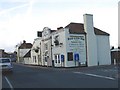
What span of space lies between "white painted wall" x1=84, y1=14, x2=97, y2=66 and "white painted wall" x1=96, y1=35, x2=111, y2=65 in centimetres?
151

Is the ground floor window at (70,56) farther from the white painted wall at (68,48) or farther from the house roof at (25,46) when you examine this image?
the house roof at (25,46)

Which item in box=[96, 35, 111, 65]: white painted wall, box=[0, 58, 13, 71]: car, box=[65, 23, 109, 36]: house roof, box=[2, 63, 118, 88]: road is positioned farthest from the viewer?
box=[96, 35, 111, 65]: white painted wall

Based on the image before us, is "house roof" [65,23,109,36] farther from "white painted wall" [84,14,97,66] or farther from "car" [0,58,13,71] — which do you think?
"car" [0,58,13,71]

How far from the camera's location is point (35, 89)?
50.2 ft

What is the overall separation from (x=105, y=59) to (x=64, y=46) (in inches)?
359

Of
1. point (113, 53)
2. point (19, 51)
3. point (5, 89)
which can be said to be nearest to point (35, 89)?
point (5, 89)

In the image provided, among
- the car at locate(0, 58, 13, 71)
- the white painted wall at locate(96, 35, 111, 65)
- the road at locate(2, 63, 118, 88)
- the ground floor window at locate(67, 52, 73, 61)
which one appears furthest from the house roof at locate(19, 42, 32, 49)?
the road at locate(2, 63, 118, 88)

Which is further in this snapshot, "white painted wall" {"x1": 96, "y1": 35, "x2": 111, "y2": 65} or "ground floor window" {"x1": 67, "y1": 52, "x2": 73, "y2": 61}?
"white painted wall" {"x1": 96, "y1": 35, "x2": 111, "y2": 65}

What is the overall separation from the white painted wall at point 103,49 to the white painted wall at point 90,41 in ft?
4.97

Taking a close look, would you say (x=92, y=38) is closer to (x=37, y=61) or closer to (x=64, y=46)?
(x=64, y=46)

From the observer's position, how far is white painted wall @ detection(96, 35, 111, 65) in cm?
5066

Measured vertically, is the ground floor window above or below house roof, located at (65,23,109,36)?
below

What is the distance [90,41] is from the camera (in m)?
49.0

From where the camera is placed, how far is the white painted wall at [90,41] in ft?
159
